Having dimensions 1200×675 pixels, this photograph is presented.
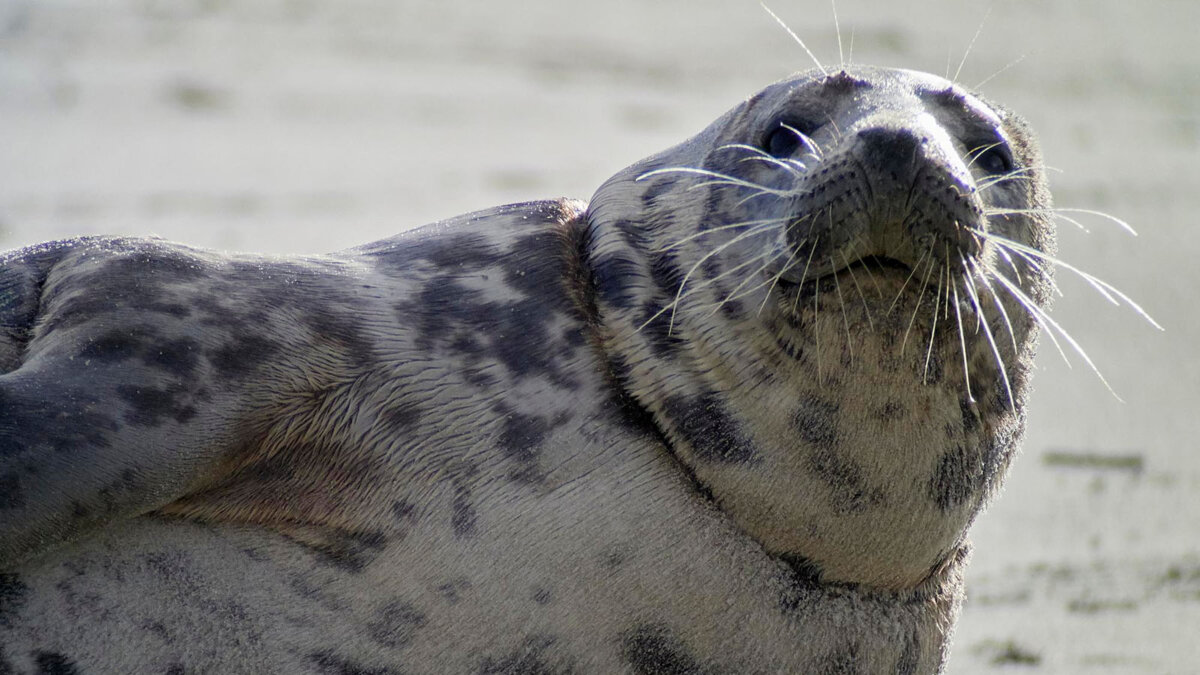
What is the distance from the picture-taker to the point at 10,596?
2.28 m

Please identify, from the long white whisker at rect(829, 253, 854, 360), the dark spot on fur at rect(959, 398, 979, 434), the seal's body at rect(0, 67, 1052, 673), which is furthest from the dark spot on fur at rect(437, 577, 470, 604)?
the dark spot on fur at rect(959, 398, 979, 434)

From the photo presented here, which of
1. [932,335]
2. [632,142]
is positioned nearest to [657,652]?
[932,335]

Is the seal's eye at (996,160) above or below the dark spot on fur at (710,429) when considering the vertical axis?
above

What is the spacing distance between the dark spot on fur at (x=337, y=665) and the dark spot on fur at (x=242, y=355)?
478mm

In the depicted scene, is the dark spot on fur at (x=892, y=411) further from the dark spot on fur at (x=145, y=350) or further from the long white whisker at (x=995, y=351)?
the dark spot on fur at (x=145, y=350)

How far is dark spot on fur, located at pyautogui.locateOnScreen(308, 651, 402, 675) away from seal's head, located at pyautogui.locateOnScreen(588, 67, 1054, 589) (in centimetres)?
63

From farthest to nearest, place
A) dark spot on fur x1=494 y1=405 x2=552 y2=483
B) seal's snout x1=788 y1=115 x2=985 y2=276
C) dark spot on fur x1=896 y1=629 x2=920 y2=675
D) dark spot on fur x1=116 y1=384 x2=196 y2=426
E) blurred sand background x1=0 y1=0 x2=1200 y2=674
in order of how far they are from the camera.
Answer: blurred sand background x1=0 y1=0 x2=1200 y2=674, dark spot on fur x1=896 y1=629 x2=920 y2=675, dark spot on fur x1=494 y1=405 x2=552 y2=483, dark spot on fur x1=116 y1=384 x2=196 y2=426, seal's snout x1=788 y1=115 x2=985 y2=276

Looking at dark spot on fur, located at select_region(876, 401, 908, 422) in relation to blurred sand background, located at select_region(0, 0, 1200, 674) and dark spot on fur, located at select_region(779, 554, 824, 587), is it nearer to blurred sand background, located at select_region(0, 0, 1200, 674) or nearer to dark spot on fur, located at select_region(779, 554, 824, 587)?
dark spot on fur, located at select_region(779, 554, 824, 587)

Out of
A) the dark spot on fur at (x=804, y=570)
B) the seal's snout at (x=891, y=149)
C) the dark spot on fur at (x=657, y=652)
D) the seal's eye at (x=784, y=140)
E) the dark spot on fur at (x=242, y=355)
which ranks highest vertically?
the seal's snout at (x=891, y=149)

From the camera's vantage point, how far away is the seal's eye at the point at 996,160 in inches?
100

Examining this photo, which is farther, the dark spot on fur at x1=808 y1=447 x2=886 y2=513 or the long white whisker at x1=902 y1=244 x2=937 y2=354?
the dark spot on fur at x1=808 y1=447 x2=886 y2=513

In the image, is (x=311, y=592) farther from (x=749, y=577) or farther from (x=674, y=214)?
(x=674, y=214)

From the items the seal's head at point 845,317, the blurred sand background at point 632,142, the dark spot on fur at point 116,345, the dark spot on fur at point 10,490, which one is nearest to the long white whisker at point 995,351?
the seal's head at point 845,317

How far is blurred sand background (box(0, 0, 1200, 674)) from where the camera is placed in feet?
13.3
